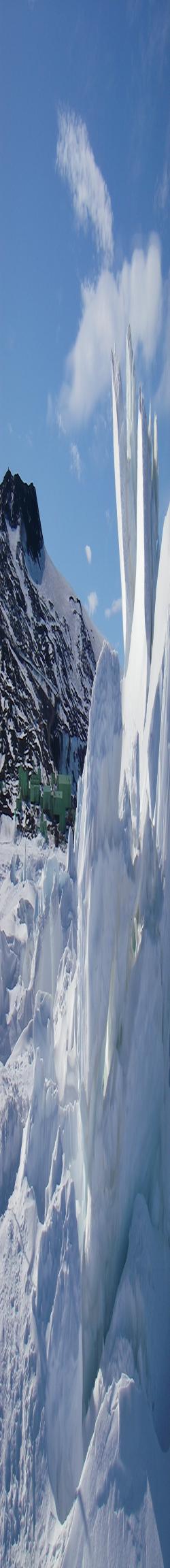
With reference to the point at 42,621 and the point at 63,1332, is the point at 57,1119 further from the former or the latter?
the point at 42,621

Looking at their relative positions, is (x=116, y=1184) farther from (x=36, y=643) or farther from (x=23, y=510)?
(x=23, y=510)

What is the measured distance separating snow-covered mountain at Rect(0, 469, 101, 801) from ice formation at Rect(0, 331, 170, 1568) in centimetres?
1507

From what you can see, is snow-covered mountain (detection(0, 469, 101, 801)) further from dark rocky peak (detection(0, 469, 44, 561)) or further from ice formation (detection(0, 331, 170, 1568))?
ice formation (detection(0, 331, 170, 1568))

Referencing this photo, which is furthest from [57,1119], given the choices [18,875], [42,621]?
[42,621]

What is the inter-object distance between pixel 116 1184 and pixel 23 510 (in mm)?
27785

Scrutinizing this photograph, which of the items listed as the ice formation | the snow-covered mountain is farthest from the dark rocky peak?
the ice formation

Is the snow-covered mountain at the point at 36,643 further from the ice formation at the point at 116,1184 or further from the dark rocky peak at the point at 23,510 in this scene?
the ice formation at the point at 116,1184

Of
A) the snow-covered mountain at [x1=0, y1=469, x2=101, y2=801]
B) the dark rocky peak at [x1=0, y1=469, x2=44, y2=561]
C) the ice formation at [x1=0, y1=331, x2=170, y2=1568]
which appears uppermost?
the dark rocky peak at [x1=0, y1=469, x2=44, y2=561]

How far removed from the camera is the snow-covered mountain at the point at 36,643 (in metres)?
20.4

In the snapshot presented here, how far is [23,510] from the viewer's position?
1089 inches

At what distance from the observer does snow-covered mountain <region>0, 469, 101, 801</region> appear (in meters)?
20.4

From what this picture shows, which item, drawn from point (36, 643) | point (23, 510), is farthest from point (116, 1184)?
point (23, 510)

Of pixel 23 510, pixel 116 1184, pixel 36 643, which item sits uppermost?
pixel 23 510

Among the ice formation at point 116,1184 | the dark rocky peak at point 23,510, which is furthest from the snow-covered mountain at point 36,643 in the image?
the ice formation at point 116,1184
